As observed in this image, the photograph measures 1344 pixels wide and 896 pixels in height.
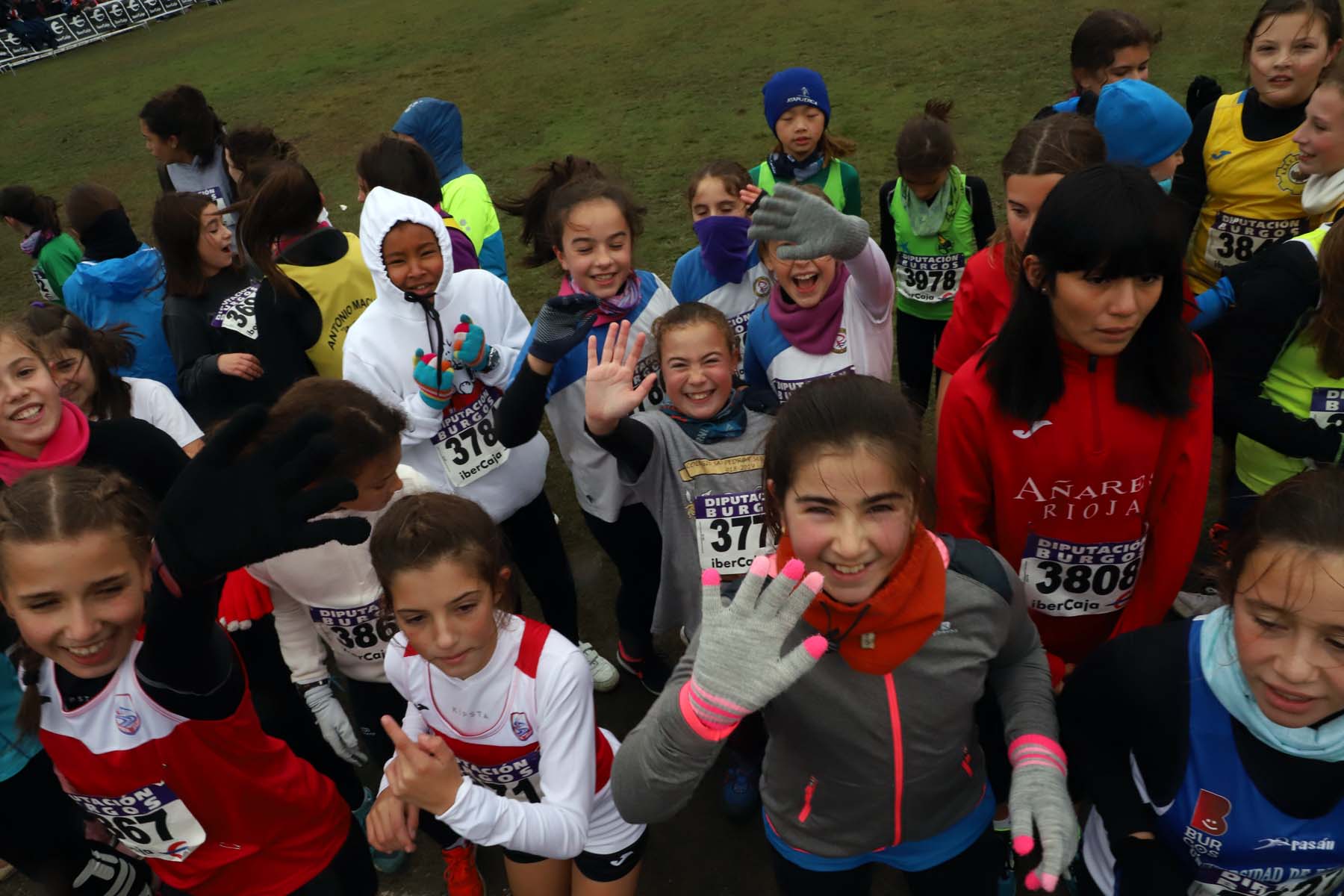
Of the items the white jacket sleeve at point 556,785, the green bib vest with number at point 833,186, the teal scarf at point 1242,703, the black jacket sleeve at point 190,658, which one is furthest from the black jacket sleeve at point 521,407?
the green bib vest with number at point 833,186

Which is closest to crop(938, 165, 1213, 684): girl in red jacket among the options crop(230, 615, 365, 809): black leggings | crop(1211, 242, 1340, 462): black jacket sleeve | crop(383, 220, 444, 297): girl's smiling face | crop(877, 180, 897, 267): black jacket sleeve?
crop(1211, 242, 1340, 462): black jacket sleeve

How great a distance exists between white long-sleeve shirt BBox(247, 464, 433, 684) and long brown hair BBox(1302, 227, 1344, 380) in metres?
2.43

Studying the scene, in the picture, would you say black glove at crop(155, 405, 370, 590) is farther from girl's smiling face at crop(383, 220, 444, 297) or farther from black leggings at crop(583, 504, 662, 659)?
black leggings at crop(583, 504, 662, 659)

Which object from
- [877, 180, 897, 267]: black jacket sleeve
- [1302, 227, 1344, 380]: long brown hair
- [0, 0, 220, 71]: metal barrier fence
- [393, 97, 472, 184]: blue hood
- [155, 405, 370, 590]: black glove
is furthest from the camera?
[0, 0, 220, 71]: metal barrier fence

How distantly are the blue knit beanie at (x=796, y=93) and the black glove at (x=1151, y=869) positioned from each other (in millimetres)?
3396

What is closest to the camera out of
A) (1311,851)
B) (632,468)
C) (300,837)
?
(1311,851)

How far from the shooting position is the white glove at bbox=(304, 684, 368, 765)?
8.69 ft

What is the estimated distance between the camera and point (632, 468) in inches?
101

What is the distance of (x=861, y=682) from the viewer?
1.75m

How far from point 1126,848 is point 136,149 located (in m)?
14.9

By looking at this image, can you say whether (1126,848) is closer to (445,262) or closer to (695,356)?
(695,356)

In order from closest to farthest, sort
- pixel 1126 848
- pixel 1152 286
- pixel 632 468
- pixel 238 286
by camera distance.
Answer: pixel 1126 848
pixel 1152 286
pixel 632 468
pixel 238 286

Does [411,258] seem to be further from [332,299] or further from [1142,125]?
[1142,125]

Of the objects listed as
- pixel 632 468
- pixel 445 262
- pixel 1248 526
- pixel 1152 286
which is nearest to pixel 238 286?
pixel 445 262
